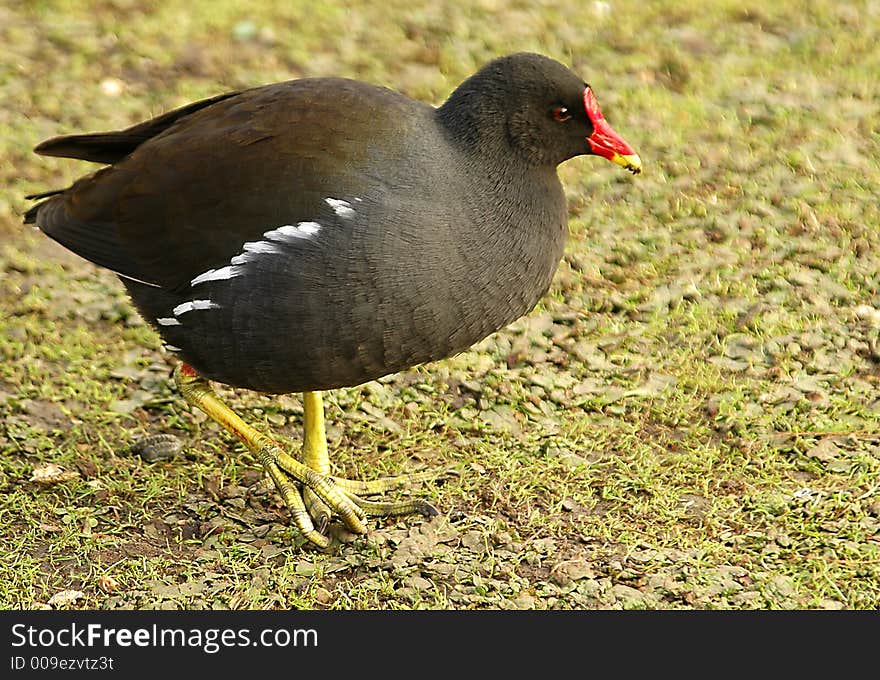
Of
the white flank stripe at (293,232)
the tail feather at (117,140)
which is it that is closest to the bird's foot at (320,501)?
the white flank stripe at (293,232)

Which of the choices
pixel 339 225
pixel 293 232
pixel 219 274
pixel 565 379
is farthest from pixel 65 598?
pixel 565 379

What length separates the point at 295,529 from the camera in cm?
473

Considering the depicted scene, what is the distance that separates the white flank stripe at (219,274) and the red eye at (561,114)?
47.9 inches

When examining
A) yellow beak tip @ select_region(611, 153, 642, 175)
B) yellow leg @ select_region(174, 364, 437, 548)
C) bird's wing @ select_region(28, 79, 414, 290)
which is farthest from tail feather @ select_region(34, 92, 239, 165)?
yellow beak tip @ select_region(611, 153, 642, 175)

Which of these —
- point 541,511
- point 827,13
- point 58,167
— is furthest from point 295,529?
point 827,13

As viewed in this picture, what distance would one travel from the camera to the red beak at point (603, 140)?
4512 mm

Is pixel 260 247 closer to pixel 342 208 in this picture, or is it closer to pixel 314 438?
pixel 342 208

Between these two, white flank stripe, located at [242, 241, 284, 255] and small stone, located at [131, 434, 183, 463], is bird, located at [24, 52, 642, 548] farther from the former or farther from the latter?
small stone, located at [131, 434, 183, 463]

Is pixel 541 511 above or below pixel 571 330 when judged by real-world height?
below

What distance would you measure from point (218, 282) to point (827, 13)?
533 centimetres

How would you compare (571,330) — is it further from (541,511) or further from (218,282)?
(218,282)

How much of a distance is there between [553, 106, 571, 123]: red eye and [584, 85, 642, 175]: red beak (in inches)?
2.7

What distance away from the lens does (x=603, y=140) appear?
4594 mm

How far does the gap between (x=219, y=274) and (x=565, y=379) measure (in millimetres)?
1777
